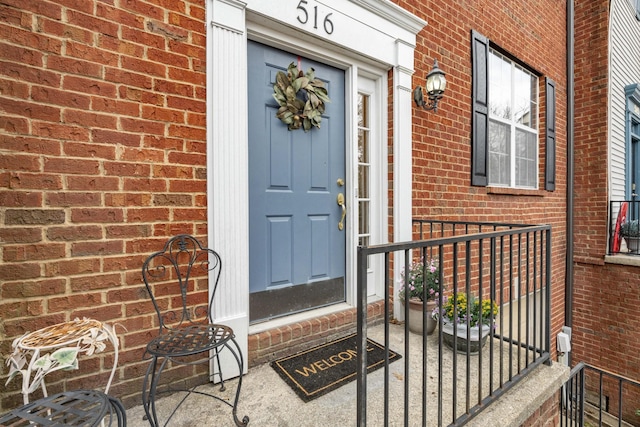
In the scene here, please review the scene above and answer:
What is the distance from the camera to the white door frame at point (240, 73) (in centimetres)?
178

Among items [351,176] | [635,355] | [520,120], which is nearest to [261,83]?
[351,176]

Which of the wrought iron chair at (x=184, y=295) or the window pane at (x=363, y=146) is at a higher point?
the window pane at (x=363, y=146)

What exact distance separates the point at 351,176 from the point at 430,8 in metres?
1.84

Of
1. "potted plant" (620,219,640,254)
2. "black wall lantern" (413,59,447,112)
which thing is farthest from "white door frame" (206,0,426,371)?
"potted plant" (620,219,640,254)

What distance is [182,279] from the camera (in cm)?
175

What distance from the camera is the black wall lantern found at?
2648 mm

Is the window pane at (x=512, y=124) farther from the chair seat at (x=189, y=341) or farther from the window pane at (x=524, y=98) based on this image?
the chair seat at (x=189, y=341)

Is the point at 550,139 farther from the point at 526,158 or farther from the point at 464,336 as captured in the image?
the point at 464,336

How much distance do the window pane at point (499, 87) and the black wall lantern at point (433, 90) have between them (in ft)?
4.20

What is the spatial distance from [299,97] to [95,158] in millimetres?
1338

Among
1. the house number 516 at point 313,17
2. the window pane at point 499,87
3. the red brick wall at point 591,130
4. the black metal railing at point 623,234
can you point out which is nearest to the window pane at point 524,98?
the window pane at point 499,87

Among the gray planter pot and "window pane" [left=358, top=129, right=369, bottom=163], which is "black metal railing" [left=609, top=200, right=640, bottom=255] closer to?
the gray planter pot

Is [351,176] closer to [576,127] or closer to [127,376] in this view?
[127,376]

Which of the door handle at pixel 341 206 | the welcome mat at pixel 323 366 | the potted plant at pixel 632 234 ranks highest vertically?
the door handle at pixel 341 206
